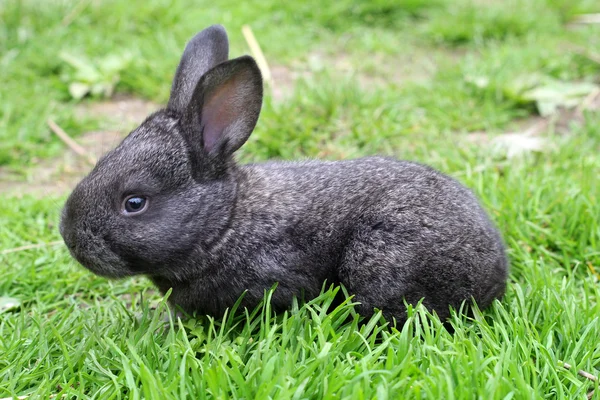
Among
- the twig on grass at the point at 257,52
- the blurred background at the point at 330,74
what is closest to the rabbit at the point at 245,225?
the blurred background at the point at 330,74

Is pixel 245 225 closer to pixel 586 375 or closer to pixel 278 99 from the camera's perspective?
pixel 586 375

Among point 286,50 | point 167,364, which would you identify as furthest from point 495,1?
point 167,364

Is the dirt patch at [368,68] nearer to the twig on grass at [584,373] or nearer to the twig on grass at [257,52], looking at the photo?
the twig on grass at [257,52]

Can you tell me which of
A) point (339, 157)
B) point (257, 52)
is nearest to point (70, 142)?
point (257, 52)

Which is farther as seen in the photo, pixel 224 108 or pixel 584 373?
pixel 224 108

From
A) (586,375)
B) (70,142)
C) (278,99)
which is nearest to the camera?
(586,375)

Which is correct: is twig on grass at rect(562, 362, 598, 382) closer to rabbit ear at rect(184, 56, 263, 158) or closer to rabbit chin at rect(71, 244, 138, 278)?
rabbit ear at rect(184, 56, 263, 158)

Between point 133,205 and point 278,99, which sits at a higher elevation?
point 133,205

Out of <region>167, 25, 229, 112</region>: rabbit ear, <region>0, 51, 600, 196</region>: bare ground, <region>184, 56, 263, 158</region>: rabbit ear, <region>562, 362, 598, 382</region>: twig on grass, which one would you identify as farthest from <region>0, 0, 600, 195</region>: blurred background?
<region>562, 362, 598, 382</region>: twig on grass
